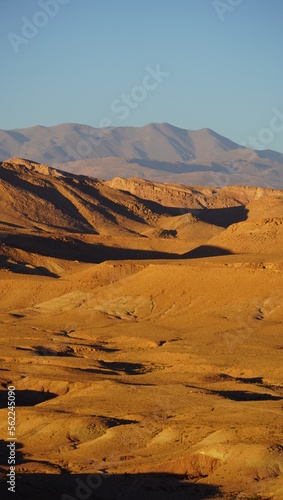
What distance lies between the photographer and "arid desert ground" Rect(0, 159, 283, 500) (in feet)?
64.3

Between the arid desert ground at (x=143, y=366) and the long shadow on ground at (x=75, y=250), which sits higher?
the arid desert ground at (x=143, y=366)

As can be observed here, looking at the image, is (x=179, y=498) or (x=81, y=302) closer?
(x=179, y=498)

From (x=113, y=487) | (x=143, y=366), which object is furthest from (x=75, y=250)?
(x=113, y=487)

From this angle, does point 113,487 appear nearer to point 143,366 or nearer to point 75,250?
point 143,366

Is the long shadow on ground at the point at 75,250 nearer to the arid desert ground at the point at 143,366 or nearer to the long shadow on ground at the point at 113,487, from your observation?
the arid desert ground at the point at 143,366

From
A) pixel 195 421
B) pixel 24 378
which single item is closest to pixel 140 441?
pixel 195 421

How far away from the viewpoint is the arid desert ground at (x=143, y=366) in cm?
1961

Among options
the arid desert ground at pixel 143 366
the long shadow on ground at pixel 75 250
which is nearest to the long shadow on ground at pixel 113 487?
the arid desert ground at pixel 143 366

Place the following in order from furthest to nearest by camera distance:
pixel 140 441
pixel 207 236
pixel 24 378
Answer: pixel 207 236 < pixel 24 378 < pixel 140 441

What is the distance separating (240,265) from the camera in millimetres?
49312

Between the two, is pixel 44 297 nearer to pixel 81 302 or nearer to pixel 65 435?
pixel 81 302

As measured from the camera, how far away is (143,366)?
3606 cm

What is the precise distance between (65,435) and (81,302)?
27.6 metres

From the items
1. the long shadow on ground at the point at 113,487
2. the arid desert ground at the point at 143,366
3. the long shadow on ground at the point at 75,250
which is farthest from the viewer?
the long shadow on ground at the point at 75,250
